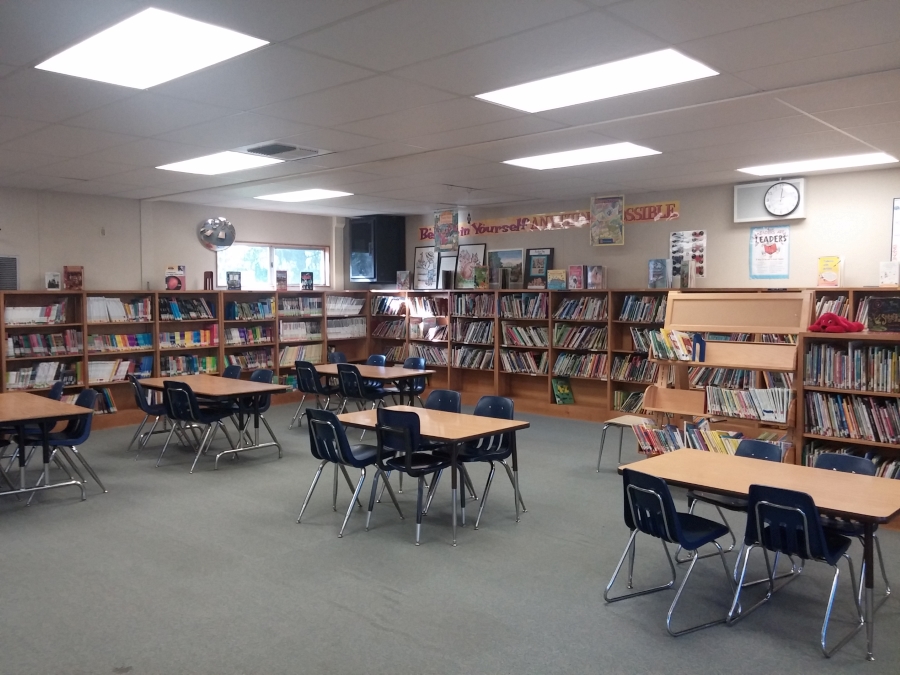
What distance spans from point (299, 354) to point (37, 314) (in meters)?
3.81

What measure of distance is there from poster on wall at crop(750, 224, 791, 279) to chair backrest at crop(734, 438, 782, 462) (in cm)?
415

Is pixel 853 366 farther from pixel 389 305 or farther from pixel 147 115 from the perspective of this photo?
pixel 389 305

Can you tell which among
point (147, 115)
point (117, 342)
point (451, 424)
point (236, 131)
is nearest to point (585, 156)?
point (451, 424)

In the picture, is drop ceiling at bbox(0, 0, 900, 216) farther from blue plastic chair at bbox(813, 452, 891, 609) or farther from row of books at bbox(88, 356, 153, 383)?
row of books at bbox(88, 356, 153, 383)

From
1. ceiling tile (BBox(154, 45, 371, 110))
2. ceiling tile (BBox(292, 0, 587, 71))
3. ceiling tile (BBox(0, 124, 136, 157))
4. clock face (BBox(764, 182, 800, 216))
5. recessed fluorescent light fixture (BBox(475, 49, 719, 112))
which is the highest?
recessed fluorescent light fixture (BBox(475, 49, 719, 112))

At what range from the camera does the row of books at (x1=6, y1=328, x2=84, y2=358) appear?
8438mm

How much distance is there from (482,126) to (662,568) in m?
3.41

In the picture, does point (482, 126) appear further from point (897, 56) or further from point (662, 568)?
point (662, 568)

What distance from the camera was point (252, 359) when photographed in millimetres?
10773

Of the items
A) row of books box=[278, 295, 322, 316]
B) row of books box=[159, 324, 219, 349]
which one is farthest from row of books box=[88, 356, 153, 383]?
row of books box=[278, 295, 322, 316]

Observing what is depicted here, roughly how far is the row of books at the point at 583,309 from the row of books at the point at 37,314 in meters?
6.42

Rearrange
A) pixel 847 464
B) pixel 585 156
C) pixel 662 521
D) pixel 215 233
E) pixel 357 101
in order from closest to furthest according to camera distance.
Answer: pixel 662 521
pixel 847 464
pixel 357 101
pixel 585 156
pixel 215 233

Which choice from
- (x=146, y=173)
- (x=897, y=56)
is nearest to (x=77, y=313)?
(x=146, y=173)

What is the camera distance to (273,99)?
465 centimetres
